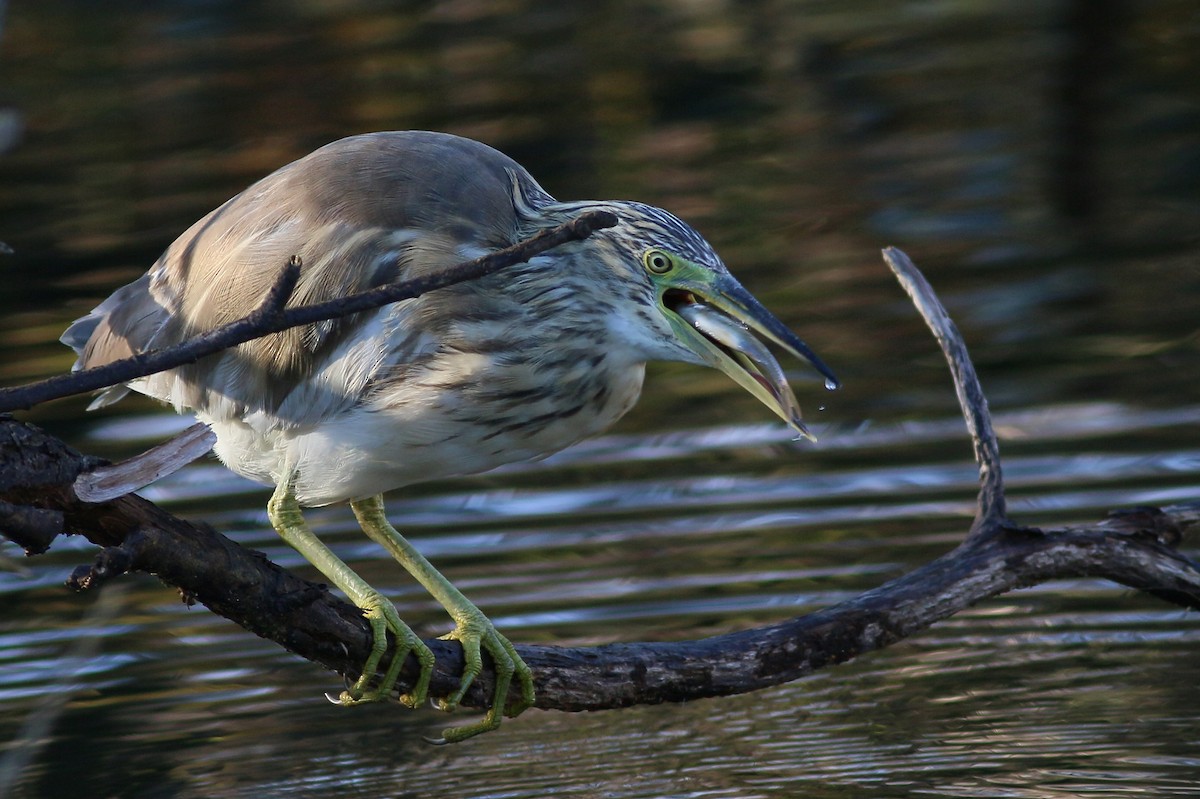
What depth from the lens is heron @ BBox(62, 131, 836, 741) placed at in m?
4.25

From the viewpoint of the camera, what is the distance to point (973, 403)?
496 cm

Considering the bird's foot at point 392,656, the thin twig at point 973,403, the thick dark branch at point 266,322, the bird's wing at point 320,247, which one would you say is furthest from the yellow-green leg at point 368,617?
the thin twig at point 973,403

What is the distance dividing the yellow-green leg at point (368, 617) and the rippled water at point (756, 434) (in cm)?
63

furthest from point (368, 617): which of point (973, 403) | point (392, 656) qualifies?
point (973, 403)

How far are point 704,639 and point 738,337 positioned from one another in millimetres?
822

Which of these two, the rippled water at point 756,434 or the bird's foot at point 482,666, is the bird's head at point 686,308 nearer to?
the bird's foot at point 482,666

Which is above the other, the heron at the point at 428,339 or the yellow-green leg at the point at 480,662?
the heron at the point at 428,339

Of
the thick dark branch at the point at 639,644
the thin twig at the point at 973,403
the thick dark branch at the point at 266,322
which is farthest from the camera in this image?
the thin twig at the point at 973,403

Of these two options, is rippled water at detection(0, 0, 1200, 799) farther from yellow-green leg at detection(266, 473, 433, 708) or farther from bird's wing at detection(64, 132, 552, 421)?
bird's wing at detection(64, 132, 552, 421)

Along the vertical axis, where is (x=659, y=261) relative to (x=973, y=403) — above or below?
above

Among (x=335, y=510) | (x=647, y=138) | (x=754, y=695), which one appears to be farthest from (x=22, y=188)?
(x=754, y=695)

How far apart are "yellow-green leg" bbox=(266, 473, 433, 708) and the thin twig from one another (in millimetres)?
1539

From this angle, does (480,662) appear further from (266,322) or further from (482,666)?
(266,322)

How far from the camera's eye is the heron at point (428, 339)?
4.25 meters
